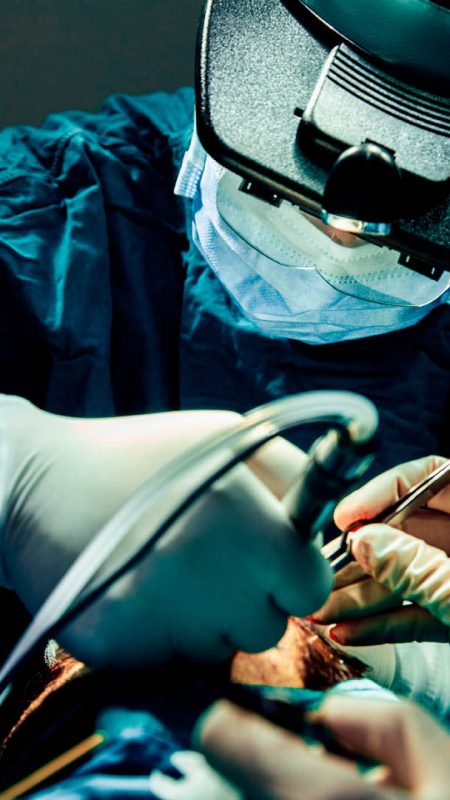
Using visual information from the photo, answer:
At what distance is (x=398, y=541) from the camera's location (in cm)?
94

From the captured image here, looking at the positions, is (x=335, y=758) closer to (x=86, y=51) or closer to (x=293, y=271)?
(x=293, y=271)

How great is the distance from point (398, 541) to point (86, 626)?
0.42m

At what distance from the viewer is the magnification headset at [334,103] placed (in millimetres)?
867

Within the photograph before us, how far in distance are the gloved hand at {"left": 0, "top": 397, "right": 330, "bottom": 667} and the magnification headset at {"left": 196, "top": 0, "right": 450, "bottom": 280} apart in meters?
0.33

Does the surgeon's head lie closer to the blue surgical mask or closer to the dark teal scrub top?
the blue surgical mask

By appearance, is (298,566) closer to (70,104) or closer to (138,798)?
(138,798)

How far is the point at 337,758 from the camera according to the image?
0.58 metres

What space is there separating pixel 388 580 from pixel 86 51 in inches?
52.5

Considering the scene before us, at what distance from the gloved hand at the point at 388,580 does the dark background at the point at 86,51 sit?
116 centimetres

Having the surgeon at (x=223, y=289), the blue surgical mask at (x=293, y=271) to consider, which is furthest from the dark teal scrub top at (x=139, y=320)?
the blue surgical mask at (x=293, y=271)

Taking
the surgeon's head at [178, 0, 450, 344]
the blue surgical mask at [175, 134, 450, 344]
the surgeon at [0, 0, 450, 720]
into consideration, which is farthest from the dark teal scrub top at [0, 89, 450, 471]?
the surgeon's head at [178, 0, 450, 344]

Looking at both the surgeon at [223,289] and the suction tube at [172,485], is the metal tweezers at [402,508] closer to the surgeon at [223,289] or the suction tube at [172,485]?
the surgeon at [223,289]

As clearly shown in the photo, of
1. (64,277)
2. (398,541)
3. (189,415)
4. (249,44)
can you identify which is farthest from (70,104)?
(398,541)

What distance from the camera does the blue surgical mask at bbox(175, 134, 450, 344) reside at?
1.10 m
